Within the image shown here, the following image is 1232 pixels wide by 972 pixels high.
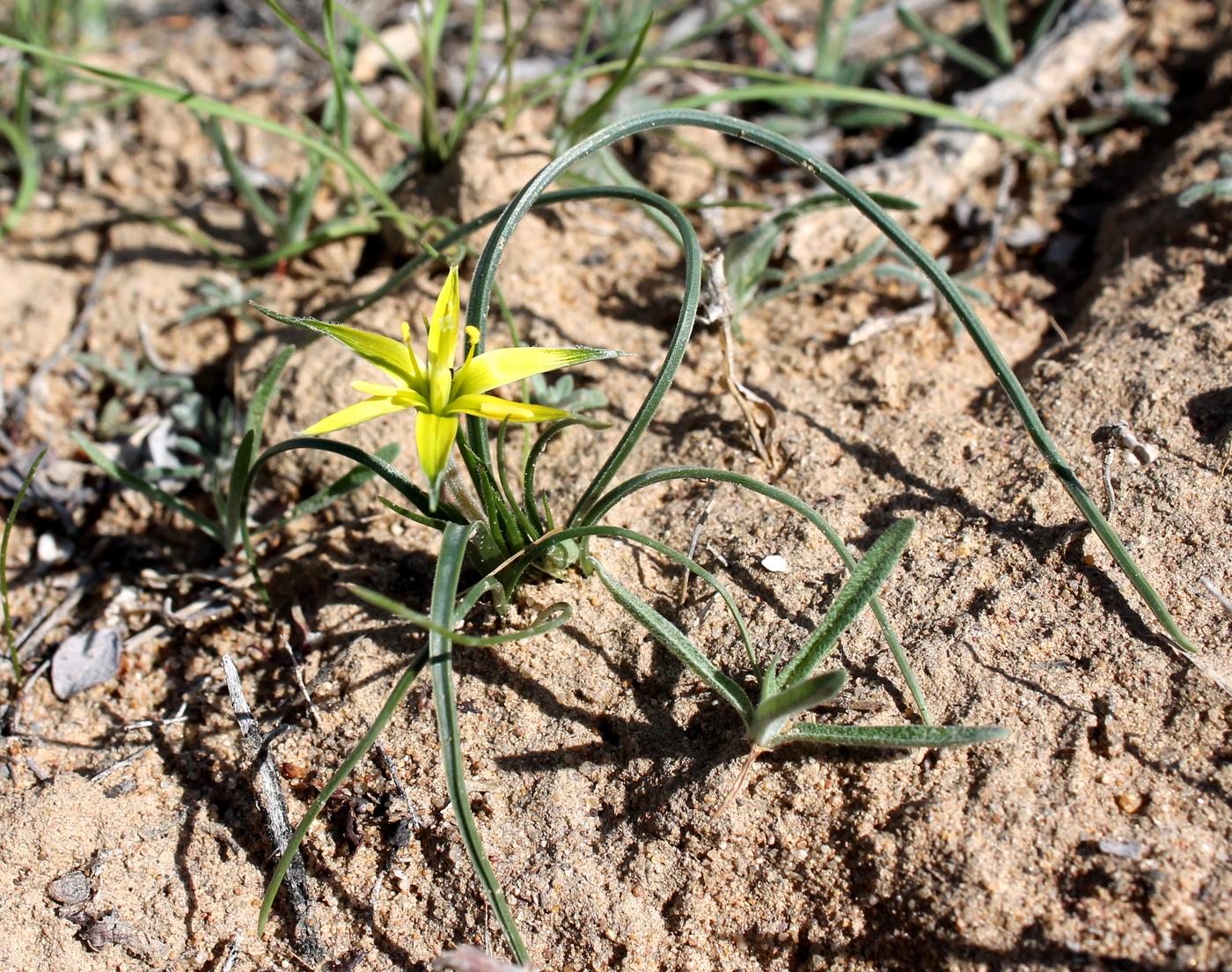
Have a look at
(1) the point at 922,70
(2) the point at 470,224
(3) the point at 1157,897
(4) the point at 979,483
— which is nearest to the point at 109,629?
(2) the point at 470,224

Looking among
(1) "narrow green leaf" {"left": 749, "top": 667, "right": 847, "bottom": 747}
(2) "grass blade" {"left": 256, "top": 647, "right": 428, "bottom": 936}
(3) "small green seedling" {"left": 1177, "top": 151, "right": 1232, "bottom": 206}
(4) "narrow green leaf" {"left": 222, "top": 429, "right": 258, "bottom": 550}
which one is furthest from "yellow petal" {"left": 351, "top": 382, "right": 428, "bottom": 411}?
(3) "small green seedling" {"left": 1177, "top": 151, "right": 1232, "bottom": 206}

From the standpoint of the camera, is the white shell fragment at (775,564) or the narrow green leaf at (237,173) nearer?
the white shell fragment at (775,564)

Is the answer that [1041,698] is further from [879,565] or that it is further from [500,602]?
[500,602]

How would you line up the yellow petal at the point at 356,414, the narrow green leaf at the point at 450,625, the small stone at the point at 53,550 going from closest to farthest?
the narrow green leaf at the point at 450,625, the yellow petal at the point at 356,414, the small stone at the point at 53,550

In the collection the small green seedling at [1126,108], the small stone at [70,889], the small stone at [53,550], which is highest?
the small green seedling at [1126,108]

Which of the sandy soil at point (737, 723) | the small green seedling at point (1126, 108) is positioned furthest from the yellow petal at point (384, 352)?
the small green seedling at point (1126, 108)

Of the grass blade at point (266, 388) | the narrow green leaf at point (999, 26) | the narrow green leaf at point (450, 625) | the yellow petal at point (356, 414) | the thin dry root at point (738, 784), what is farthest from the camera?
the narrow green leaf at point (999, 26)

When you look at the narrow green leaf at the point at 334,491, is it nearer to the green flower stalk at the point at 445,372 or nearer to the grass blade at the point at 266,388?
the grass blade at the point at 266,388

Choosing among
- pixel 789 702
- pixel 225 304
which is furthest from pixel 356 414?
pixel 225 304
